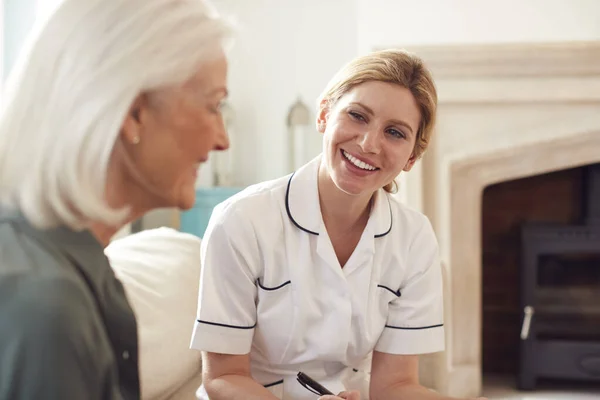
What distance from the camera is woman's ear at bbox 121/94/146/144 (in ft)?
2.34

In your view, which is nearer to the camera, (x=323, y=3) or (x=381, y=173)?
(x=381, y=173)

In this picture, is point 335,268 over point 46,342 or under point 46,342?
under

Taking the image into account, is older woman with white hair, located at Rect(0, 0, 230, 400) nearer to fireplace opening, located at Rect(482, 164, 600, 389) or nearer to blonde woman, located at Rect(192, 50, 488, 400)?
blonde woman, located at Rect(192, 50, 488, 400)

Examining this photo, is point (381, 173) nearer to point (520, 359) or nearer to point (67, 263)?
point (67, 263)

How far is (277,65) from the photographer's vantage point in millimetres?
2961

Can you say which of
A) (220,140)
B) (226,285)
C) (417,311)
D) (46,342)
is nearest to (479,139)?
(417,311)

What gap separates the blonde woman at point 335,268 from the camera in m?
1.23

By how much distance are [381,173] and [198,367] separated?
0.61 m

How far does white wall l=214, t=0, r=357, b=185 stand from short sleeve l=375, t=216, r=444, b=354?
1633 millimetres

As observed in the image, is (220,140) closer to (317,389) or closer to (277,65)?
(317,389)

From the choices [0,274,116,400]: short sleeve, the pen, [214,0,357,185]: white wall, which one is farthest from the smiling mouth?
[214,0,357,185]: white wall

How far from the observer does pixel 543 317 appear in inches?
108

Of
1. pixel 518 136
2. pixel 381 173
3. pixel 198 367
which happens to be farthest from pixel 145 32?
pixel 518 136

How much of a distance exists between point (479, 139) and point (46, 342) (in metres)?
2.14
